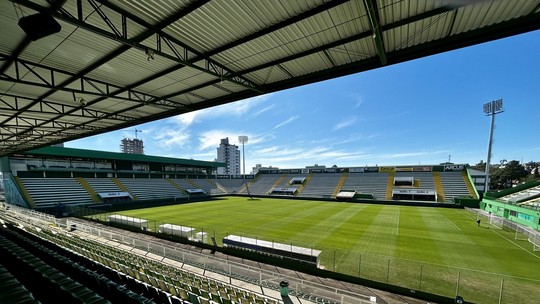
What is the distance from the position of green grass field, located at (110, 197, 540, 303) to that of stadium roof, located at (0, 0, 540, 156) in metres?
8.31

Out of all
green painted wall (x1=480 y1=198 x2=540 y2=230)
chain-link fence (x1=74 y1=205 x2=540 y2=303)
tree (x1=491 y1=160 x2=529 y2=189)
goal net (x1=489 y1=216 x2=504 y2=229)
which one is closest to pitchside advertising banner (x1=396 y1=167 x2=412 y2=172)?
green painted wall (x1=480 y1=198 x2=540 y2=230)

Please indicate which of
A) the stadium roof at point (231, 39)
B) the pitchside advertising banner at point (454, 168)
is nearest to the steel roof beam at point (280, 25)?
the stadium roof at point (231, 39)

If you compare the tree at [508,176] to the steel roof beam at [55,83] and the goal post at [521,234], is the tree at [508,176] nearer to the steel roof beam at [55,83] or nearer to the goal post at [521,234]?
the goal post at [521,234]

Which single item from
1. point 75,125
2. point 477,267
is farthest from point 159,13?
point 477,267

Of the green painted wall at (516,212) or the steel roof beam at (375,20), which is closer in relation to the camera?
the steel roof beam at (375,20)

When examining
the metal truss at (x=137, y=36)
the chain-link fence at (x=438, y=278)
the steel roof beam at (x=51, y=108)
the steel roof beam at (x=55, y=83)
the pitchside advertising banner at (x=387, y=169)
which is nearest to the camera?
the metal truss at (x=137, y=36)

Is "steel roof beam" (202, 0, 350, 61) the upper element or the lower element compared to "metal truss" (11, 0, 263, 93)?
upper

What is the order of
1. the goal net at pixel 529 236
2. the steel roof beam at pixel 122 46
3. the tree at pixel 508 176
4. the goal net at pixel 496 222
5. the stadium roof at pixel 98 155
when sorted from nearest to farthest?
the steel roof beam at pixel 122 46, the goal net at pixel 529 236, the goal net at pixel 496 222, the stadium roof at pixel 98 155, the tree at pixel 508 176

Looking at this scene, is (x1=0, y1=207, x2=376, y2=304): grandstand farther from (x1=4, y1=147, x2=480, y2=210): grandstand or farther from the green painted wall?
(x1=4, y1=147, x2=480, y2=210): grandstand

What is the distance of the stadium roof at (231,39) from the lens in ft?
16.2

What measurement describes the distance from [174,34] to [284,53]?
3.27 m

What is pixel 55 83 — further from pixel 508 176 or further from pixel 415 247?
pixel 508 176

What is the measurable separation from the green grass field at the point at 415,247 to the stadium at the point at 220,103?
0.42ft

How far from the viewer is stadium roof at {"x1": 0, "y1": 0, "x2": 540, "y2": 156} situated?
4.95m
